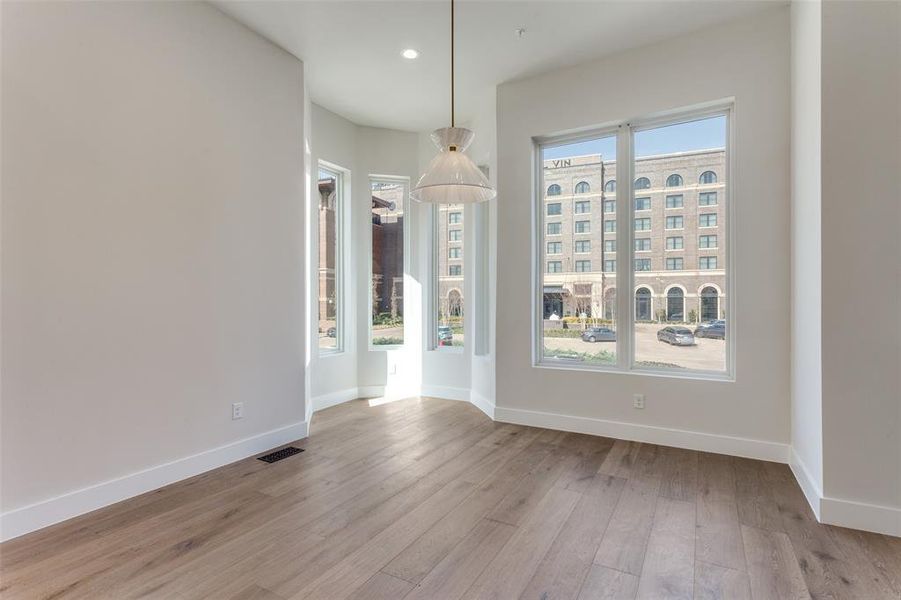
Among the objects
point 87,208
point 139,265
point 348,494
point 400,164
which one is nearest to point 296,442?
point 348,494

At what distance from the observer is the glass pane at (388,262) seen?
17.3 feet

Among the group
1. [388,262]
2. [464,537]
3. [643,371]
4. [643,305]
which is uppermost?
[388,262]

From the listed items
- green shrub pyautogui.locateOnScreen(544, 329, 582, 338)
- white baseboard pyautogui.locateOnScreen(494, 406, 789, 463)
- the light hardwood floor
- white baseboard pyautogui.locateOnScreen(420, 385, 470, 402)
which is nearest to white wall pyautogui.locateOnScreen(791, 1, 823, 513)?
white baseboard pyautogui.locateOnScreen(494, 406, 789, 463)

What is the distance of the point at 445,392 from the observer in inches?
204

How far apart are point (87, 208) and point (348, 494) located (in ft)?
7.09

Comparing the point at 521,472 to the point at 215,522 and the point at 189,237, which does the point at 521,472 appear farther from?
the point at 189,237

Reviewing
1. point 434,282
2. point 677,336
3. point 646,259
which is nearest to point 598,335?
point 677,336

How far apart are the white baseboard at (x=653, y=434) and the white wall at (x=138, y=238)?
2.09 metres

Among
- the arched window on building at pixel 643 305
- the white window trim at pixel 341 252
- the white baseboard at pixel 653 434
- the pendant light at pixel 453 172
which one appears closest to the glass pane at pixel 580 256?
the arched window on building at pixel 643 305

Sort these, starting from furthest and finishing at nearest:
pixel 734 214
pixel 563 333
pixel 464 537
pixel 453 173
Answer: pixel 563 333
pixel 734 214
pixel 453 173
pixel 464 537

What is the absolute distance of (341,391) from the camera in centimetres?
496

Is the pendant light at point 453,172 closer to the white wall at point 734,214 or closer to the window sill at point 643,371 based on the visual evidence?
the white wall at point 734,214

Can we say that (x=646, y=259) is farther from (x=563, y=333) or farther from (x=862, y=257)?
(x=862, y=257)

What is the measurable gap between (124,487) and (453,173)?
2602mm
